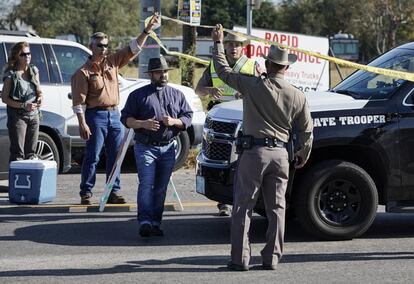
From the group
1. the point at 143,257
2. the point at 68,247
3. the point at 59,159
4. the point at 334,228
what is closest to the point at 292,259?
the point at 334,228

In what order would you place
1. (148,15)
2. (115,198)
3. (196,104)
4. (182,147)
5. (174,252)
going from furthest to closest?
(148,15) → (196,104) → (182,147) → (115,198) → (174,252)

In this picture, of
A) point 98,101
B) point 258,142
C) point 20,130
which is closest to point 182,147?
point 20,130

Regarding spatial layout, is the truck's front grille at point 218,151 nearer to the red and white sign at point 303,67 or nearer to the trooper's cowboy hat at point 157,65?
the trooper's cowboy hat at point 157,65

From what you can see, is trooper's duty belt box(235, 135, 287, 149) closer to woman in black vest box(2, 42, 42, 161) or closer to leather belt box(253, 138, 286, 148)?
leather belt box(253, 138, 286, 148)

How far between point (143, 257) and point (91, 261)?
1.50 feet

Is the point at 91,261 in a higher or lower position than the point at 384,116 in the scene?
lower

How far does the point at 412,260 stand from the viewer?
7270mm

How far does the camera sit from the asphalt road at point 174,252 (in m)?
6.69

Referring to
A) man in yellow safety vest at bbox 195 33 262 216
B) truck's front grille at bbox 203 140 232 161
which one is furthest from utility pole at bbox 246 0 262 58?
truck's front grille at bbox 203 140 232 161

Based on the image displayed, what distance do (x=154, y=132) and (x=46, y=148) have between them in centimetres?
360

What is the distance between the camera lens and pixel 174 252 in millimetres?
7527

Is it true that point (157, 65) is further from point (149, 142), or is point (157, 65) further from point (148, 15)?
point (148, 15)

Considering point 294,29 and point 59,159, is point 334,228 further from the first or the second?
point 294,29

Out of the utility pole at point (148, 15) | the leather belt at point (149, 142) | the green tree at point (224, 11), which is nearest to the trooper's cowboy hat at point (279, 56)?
the leather belt at point (149, 142)
